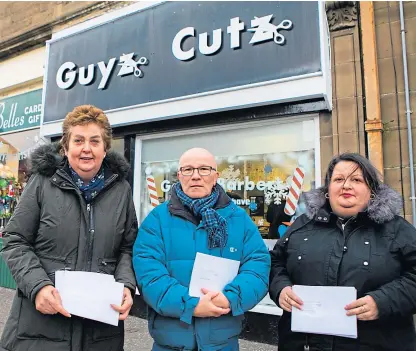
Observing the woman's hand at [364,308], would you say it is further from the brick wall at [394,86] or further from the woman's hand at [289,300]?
the brick wall at [394,86]

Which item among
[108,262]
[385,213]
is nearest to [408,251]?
[385,213]

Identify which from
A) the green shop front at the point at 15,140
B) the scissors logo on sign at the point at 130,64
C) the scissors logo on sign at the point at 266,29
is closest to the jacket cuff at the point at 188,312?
the scissors logo on sign at the point at 266,29

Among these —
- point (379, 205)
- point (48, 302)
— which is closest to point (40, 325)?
point (48, 302)

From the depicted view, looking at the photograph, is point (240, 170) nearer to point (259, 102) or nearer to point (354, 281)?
point (259, 102)

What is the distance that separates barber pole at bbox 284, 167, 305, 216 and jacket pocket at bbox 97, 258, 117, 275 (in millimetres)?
2557

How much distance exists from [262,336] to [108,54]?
14.0 ft

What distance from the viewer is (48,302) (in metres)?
1.83

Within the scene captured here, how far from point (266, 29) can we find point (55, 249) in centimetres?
338

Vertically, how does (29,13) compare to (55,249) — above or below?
above

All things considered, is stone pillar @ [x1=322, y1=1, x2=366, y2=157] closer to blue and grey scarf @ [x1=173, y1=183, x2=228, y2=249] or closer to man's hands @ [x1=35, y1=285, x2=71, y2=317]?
blue and grey scarf @ [x1=173, y1=183, x2=228, y2=249]

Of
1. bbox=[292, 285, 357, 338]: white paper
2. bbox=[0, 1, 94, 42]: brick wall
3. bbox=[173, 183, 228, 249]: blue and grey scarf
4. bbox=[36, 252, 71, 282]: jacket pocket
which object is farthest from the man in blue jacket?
bbox=[0, 1, 94, 42]: brick wall

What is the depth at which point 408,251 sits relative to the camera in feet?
6.32

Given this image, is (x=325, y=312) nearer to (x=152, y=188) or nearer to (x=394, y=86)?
(x=394, y=86)

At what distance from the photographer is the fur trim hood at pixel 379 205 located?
78.0 inches
